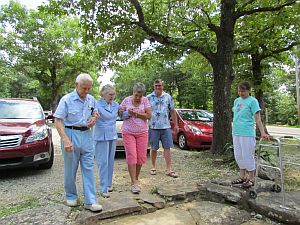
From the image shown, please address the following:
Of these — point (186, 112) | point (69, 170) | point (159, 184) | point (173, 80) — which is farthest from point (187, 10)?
point (173, 80)

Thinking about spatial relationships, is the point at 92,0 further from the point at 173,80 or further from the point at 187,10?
the point at 173,80

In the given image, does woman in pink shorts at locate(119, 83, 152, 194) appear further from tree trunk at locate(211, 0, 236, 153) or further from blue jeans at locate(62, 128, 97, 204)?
tree trunk at locate(211, 0, 236, 153)

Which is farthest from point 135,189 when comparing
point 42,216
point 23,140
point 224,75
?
point 224,75

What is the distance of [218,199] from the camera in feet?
16.0

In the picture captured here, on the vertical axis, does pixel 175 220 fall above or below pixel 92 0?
below

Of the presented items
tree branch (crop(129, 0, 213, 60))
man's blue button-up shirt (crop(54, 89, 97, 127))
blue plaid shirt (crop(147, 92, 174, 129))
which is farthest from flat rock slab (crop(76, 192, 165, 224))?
tree branch (crop(129, 0, 213, 60))

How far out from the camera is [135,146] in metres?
5.07

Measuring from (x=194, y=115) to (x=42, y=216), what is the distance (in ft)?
27.1

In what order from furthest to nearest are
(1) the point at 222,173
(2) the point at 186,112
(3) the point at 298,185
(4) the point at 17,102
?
1. (2) the point at 186,112
2. (4) the point at 17,102
3. (1) the point at 222,173
4. (3) the point at 298,185

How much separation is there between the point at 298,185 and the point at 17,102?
20.6 ft

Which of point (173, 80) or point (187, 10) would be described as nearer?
point (187, 10)

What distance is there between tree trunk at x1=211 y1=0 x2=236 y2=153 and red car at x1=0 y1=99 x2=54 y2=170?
14.2ft

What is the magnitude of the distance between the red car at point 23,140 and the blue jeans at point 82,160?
201 centimetres

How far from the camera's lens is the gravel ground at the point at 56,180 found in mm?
4742
